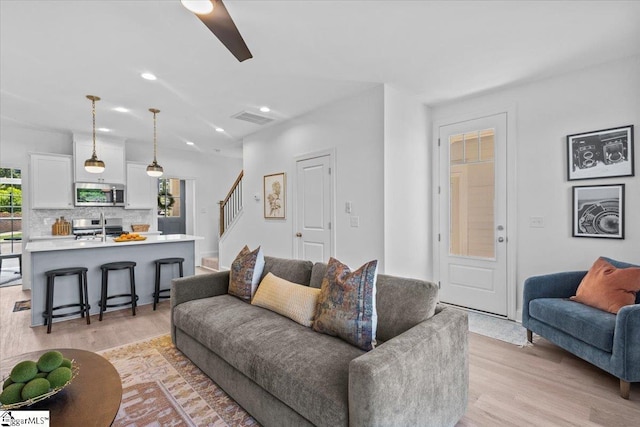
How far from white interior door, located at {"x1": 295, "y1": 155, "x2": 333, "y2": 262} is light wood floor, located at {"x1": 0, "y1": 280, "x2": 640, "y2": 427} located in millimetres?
1987

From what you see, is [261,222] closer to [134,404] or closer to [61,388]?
[134,404]

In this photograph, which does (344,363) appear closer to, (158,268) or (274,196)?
(158,268)

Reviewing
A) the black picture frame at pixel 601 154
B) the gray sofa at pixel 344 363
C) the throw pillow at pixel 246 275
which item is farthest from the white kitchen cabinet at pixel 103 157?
the black picture frame at pixel 601 154

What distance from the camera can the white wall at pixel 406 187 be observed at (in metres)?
3.67

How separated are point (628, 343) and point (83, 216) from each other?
7.42 meters

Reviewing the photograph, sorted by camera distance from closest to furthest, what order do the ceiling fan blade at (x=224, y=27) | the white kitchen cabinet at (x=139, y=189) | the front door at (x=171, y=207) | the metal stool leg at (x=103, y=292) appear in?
the ceiling fan blade at (x=224, y=27) → the metal stool leg at (x=103, y=292) → the white kitchen cabinet at (x=139, y=189) → the front door at (x=171, y=207)

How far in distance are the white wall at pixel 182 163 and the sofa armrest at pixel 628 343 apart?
23.6ft

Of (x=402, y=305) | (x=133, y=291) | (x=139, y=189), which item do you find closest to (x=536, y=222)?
(x=402, y=305)

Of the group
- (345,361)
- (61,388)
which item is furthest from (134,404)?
(345,361)

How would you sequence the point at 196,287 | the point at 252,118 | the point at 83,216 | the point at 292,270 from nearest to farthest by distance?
the point at 292,270 → the point at 196,287 → the point at 252,118 → the point at 83,216

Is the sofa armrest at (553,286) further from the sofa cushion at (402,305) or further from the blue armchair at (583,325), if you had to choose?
the sofa cushion at (402,305)

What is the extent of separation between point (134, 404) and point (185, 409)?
353 mm

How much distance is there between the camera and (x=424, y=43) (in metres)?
2.77

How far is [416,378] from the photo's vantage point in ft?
4.87
